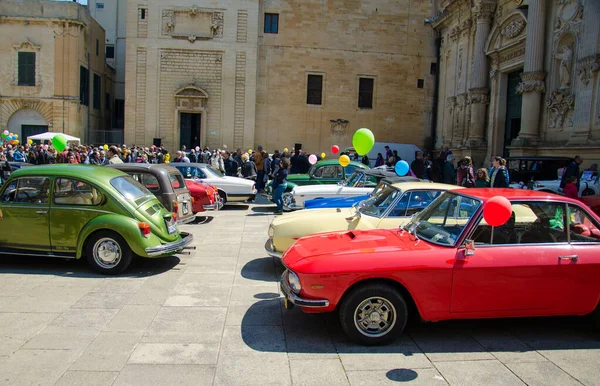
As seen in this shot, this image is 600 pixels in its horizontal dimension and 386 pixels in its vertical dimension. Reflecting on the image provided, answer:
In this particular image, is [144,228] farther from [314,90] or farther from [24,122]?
[24,122]

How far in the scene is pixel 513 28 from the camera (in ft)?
63.8

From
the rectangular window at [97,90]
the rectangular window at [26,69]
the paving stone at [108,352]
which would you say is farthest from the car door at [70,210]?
the rectangular window at [97,90]

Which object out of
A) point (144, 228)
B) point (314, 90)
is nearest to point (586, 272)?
point (144, 228)

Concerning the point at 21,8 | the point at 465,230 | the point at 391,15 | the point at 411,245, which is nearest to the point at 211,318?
the point at 411,245

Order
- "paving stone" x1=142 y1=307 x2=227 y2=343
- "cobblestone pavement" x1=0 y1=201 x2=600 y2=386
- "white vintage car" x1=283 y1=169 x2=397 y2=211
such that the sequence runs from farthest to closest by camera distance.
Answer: "white vintage car" x1=283 y1=169 x2=397 y2=211, "paving stone" x1=142 y1=307 x2=227 y2=343, "cobblestone pavement" x1=0 y1=201 x2=600 y2=386

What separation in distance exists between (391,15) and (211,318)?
1105 inches

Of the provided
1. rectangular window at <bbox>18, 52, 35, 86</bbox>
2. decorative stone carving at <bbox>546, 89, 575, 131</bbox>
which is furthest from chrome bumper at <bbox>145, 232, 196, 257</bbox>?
rectangular window at <bbox>18, 52, 35, 86</bbox>

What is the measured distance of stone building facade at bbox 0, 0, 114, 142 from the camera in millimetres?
28406

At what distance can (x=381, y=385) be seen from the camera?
13.3ft

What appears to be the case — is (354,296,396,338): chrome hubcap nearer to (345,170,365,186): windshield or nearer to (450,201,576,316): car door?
(450,201,576,316): car door

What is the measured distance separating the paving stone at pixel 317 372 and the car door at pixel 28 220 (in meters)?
4.76

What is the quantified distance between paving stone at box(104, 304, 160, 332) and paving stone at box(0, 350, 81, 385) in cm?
65

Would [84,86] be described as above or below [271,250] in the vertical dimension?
above

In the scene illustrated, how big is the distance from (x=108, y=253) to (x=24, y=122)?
87.3 ft
